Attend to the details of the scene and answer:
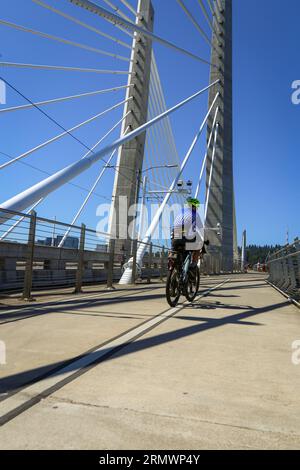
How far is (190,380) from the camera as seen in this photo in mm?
3055

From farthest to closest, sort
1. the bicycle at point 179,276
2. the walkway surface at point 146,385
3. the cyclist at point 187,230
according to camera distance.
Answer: the cyclist at point 187,230, the bicycle at point 179,276, the walkway surface at point 146,385

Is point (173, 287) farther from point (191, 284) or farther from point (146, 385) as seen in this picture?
point (146, 385)

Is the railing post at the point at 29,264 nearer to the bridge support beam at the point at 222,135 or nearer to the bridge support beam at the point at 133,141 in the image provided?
the bridge support beam at the point at 133,141

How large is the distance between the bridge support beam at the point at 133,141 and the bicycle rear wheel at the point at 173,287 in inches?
474

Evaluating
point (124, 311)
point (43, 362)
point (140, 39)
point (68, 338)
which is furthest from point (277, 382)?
point (140, 39)

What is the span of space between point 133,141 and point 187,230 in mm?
14964

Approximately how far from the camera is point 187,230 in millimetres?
7801

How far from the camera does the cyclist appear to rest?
7.78 metres

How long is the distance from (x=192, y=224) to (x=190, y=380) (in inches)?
196

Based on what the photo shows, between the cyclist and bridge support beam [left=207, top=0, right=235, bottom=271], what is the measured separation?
30185 mm

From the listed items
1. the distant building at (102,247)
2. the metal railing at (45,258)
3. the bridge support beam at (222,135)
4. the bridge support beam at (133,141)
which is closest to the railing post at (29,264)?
the metal railing at (45,258)

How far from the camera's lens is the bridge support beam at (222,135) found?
126 ft

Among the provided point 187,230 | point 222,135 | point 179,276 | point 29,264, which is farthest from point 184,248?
point 222,135
